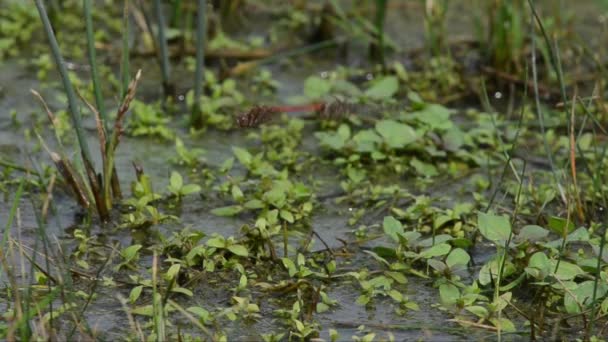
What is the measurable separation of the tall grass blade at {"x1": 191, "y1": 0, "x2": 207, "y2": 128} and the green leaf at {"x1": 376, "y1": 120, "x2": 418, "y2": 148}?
2.02 ft

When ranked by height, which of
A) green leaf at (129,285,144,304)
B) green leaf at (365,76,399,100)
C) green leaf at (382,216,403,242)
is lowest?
green leaf at (129,285,144,304)

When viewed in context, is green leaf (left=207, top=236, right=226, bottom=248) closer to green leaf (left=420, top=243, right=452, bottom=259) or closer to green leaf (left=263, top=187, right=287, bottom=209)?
green leaf (left=263, top=187, right=287, bottom=209)

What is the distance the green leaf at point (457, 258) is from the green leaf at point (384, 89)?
119 centimetres

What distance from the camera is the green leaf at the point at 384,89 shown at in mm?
3623

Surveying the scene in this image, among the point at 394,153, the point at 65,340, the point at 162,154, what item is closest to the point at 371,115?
the point at 394,153

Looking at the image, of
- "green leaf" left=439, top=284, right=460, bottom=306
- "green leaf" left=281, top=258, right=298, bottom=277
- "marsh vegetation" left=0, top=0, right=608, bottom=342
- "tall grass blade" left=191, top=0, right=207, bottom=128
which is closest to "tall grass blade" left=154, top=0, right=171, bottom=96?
"marsh vegetation" left=0, top=0, right=608, bottom=342

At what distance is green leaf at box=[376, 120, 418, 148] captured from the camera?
10.7 ft

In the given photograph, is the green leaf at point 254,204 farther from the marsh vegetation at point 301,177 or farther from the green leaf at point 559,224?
the green leaf at point 559,224

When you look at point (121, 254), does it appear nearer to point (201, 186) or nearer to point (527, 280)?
point (201, 186)

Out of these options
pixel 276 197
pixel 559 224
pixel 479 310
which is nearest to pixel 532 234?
pixel 559 224

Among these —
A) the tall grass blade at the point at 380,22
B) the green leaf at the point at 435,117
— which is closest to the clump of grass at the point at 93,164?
the green leaf at the point at 435,117

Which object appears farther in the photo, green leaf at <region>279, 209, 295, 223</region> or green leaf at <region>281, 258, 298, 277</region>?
green leaf at <region>279, 209, 295, 223</region>

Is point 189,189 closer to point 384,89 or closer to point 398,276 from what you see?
point 398,276

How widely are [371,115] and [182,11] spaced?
1.23 metres
